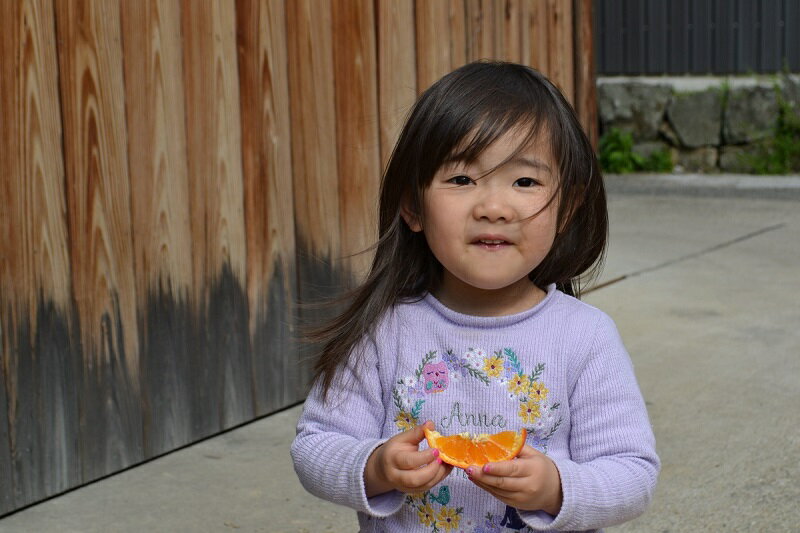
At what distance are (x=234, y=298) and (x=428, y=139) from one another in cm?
171

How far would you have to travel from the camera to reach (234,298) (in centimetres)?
353

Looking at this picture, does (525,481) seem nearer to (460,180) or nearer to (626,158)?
(460,180)

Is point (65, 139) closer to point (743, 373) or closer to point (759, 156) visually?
point (743, 373)

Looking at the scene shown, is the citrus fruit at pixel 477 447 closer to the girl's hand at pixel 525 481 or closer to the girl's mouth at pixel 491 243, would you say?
the girl's hand at pixel 525 481

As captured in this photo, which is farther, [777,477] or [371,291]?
[777,477]

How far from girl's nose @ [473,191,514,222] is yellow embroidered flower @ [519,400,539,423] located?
0.29 meters

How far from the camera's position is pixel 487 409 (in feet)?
6.23

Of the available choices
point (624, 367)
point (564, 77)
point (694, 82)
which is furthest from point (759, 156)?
point (624, 367)

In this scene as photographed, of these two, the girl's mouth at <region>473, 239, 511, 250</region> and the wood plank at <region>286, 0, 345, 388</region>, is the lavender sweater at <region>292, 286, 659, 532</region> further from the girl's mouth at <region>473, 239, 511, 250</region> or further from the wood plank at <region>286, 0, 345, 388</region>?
the wood plank at <region>286, 0, 345, 388</region>

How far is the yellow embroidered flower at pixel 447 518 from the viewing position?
191 cm

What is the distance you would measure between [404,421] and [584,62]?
369cm

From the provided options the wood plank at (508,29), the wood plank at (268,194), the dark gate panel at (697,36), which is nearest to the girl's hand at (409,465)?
the wood plank at (268,194)

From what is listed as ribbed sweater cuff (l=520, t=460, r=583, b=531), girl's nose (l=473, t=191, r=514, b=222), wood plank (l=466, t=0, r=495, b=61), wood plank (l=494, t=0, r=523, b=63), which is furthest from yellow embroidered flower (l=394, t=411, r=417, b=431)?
wood plank (l=494, t=0, r=523, b=63)

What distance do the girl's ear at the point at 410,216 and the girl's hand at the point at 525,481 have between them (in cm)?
45
